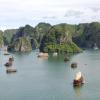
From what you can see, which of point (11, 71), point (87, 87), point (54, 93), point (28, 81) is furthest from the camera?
point (11, 71)

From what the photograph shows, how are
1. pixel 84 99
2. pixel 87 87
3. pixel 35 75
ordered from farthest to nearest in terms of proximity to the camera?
pixel 35 75 → pixel 87 87 → pixel 84 99

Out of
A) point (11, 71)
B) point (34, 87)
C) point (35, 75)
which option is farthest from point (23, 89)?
point (11, 71)

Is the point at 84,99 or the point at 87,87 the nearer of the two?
the point at 84,99

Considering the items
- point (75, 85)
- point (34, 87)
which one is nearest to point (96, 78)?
point (75, 85)

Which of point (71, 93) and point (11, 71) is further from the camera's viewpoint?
point (11, 71)

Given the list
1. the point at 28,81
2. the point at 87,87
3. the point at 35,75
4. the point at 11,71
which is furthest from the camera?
the point at 11,71

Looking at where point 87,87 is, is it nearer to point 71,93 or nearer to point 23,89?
point 71,93

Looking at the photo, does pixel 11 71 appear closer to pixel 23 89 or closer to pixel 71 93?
pixel 23 89

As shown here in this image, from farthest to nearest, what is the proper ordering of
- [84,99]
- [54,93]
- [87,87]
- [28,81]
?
[28,81]
[87,87]
[54,93]
[84,99]
